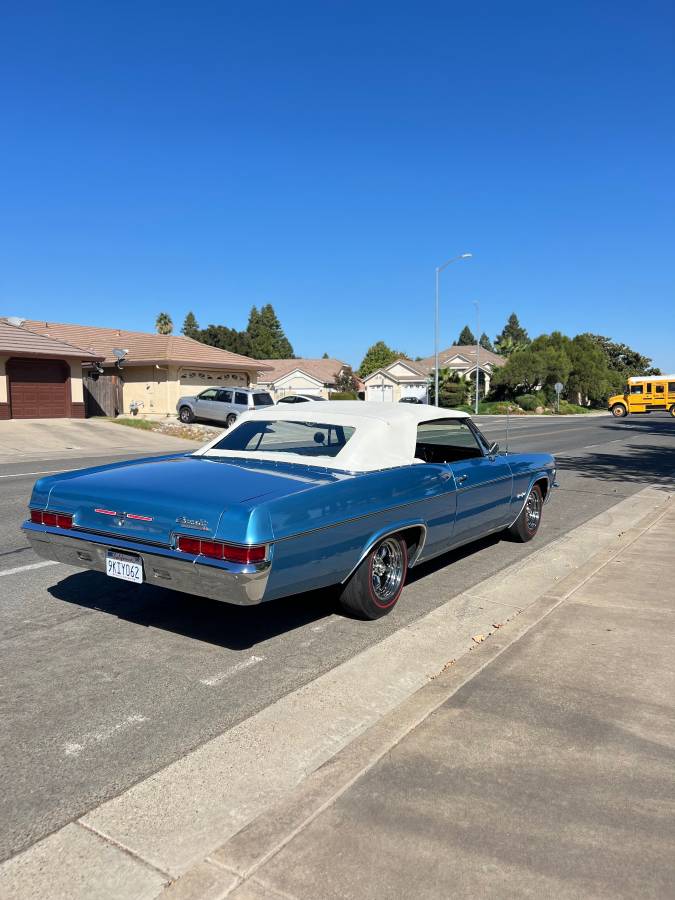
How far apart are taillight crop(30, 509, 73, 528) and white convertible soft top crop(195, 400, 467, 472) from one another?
1388mm

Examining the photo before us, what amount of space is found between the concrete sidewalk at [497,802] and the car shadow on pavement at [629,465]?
9.20 meters

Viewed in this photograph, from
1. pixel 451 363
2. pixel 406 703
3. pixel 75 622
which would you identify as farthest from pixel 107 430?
pixel 451 363

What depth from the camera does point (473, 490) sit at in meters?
5.91

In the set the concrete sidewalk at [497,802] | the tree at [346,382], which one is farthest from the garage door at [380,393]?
the concrete sidewalk at [497,802]

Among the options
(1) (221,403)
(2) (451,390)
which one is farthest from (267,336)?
(1) (221,403)

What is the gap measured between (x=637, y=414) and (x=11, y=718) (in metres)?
53.0

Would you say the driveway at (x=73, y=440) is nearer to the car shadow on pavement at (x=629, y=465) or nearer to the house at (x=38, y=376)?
the house at (x=38, y=376)

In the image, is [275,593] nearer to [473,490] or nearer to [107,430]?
[473,490]

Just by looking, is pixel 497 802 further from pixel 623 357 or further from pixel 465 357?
pixel 623 357

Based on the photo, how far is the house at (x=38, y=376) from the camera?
25.8 metres

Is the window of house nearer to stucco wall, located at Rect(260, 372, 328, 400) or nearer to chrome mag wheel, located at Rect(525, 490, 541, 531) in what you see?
chrome mag wheel, located at Rect(525, 490, 541, 531)

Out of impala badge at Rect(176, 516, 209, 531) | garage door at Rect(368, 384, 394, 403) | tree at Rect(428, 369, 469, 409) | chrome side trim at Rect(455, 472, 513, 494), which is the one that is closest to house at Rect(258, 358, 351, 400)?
garage door at Rect(368, 384, 394, 403)

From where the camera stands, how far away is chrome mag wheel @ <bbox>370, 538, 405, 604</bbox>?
16.1 feet

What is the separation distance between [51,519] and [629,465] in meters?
14.2
